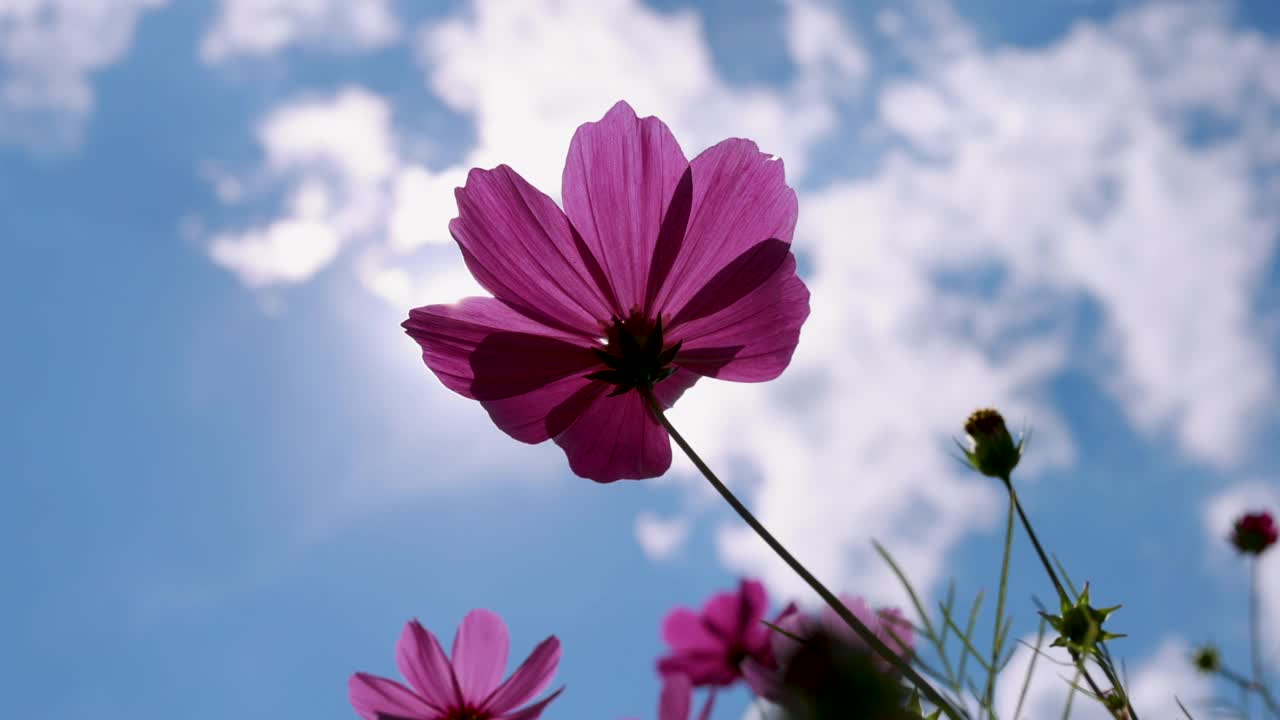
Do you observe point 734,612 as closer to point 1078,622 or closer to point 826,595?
point 1078,622

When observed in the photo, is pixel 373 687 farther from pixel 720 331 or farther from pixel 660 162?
pixel 660 162

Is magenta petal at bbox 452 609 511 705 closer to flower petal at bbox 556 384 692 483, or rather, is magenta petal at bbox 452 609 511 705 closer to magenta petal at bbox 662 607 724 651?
flower petal at bbox 556 384 692 483

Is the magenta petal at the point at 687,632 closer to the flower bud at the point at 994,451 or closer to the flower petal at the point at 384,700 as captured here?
the flower petal at the point at 384,700

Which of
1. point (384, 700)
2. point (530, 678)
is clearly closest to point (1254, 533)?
point (530, 678)

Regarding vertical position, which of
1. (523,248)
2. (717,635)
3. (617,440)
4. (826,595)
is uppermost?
(717,635)

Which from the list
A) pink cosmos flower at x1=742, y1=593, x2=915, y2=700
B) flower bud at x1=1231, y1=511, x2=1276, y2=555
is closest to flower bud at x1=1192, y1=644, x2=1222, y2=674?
flower bud at x1=1231, y1=511, x2=1276, y2=555

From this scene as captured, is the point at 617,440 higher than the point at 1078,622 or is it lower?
higher
